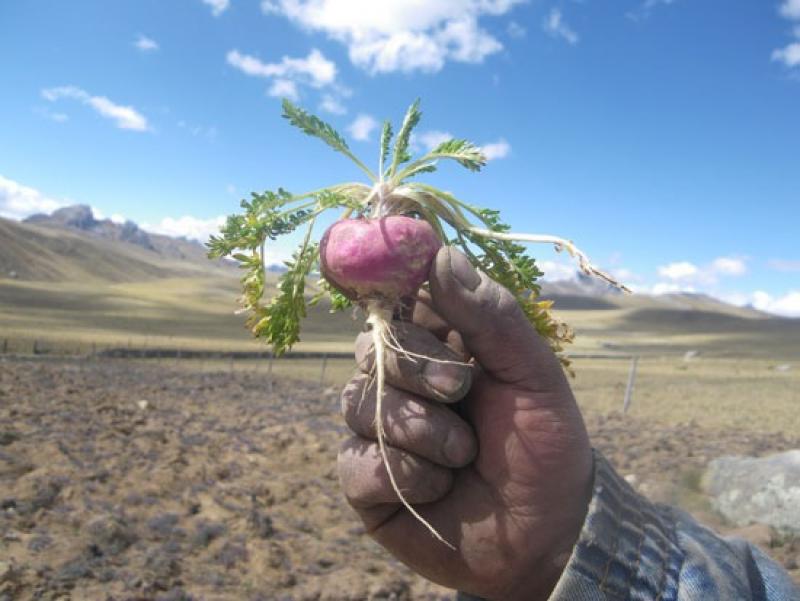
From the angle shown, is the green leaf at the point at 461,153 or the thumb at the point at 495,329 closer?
the thumb at the point at 495,329

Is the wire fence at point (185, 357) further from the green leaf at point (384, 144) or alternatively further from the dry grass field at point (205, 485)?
the green leaf at point (384, 144)

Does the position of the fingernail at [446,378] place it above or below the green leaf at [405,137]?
below

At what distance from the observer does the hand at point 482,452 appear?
2.35 m

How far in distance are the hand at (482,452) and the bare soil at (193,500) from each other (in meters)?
2.86

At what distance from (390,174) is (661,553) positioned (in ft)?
7.63

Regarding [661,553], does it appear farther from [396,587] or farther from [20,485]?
[20,485]

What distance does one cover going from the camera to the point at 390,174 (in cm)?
341

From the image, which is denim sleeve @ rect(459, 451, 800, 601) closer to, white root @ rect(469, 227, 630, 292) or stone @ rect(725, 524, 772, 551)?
white root @ rect(469, 227, 630, 292)

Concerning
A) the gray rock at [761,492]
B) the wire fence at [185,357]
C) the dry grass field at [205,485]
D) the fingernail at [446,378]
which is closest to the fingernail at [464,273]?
the fingernail at [446,378]

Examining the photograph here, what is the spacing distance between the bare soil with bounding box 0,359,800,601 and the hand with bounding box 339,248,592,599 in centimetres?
286

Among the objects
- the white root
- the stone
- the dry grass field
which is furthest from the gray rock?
the white root

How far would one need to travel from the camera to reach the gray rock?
7.05 m

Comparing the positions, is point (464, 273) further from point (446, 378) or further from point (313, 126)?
point (313, 126)

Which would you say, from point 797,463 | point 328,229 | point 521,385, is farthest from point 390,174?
point 797,463
